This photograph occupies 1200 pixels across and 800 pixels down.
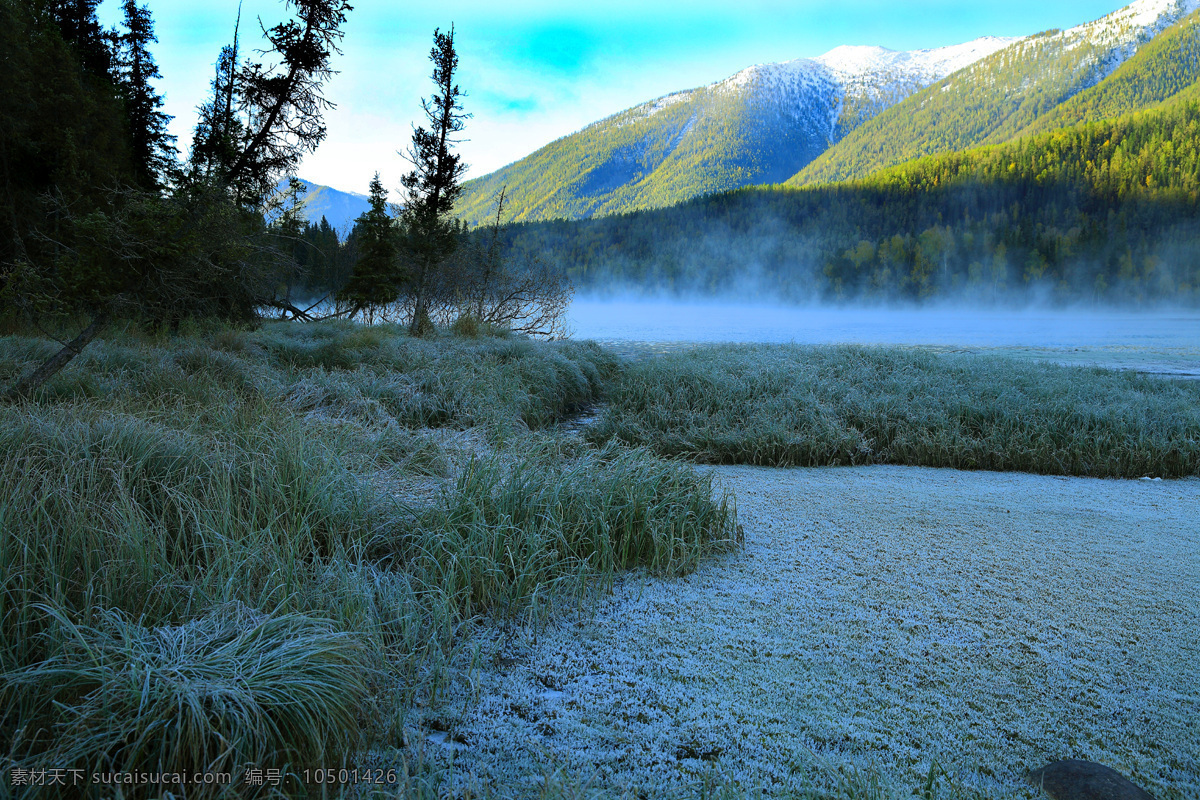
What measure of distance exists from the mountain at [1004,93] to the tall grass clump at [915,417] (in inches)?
3202

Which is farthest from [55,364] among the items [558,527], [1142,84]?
[1142,84]

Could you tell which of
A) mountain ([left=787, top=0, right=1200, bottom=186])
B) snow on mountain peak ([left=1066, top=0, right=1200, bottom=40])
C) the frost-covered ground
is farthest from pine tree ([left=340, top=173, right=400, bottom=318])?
snow on mountain peak ([left=1066, top=0, right=1200, bottom=40])

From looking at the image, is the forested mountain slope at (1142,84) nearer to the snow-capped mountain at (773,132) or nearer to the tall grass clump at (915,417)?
the snow-capped mountain at (773,132)

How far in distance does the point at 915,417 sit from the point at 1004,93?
415ft

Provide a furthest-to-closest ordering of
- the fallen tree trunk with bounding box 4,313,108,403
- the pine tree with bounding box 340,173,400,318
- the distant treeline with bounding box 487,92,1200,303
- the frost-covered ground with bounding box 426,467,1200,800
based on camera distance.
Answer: the distant treeline with bounding box 487,92,1200,303 < the pine tree with bounding box 340,173,400,318 < the fallen tree trunk with bounding box 4,313,108,403 < the frost-covered ground with bounding box 426,467,1200,800

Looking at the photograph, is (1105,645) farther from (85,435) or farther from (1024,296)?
(1024,296)

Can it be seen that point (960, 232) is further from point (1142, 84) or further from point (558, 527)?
point (1142, 84)

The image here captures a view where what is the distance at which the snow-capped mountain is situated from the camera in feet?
305

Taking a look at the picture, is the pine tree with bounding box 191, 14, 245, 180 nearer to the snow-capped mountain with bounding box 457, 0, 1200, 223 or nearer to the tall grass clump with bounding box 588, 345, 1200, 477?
the tall grass clump with bounding box 588, 345, 1200, 477

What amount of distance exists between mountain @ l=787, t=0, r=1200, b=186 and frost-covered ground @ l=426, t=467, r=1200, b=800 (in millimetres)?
86110

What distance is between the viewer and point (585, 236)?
51.7 m

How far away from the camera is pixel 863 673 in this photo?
1587 millimetres

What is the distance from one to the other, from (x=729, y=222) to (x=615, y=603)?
53534 millimetres

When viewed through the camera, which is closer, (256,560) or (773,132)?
(256,560)
